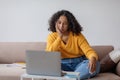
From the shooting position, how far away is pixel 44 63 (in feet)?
6.13

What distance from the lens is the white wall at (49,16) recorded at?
3375 millimetres

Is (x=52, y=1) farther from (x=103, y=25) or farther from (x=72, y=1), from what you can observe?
(x=103, y=25)

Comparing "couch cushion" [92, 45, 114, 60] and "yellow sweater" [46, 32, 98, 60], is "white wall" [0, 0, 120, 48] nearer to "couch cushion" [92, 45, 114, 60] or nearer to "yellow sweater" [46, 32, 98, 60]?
"couch cushion" [92, 45, 114, 60]

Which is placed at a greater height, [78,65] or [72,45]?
[72,45]

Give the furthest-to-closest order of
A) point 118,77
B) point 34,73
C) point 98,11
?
point 98,11 < point 118,77 < point 34,73

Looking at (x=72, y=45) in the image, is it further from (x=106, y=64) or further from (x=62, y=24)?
(x=106, y=64)

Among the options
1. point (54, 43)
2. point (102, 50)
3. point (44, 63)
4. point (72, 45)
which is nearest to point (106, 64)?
point (102, 50)

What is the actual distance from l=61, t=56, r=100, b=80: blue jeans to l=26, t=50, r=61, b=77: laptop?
599 millimetres

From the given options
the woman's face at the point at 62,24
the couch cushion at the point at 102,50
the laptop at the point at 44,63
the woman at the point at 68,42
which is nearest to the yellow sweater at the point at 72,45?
the woman at the point at 68,42

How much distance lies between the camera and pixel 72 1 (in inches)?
134

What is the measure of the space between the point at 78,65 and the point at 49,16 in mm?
1168

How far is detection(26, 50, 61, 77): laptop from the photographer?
183 centimetres

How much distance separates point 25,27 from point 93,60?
5.46ft

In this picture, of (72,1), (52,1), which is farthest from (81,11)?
(52,1)
